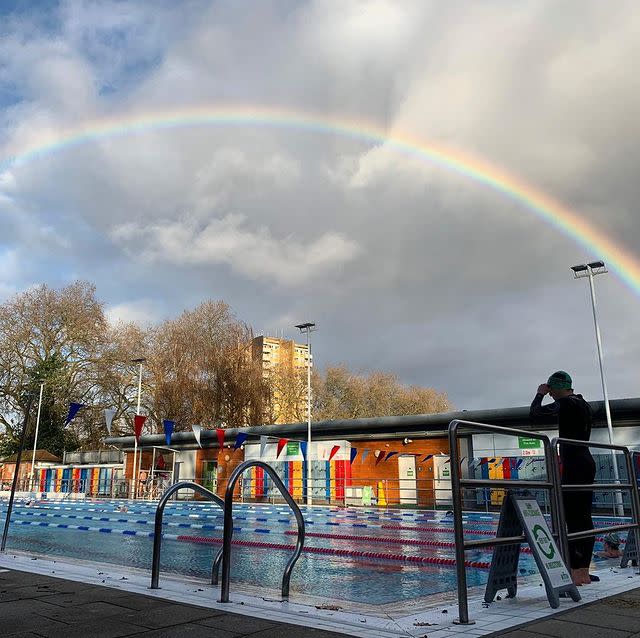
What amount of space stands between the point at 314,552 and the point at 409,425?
1875 centimetres

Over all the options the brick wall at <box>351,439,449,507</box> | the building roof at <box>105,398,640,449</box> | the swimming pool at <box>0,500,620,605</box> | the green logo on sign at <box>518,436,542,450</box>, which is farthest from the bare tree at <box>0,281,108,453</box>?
the green logo on sign at <box>518,436,542,450</box>

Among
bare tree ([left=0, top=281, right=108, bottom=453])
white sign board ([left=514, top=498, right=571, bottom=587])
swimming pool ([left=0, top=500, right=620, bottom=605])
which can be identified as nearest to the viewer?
white sign board ([left=514, top=498, right=571, bottom=587])

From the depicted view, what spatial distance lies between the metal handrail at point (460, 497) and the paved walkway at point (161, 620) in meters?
0.45

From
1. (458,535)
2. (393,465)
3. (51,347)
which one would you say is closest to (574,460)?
(458,535)

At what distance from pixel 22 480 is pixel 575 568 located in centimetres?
4181

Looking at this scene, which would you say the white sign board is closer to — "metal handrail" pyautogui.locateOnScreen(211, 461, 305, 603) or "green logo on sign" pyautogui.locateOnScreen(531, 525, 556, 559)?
"green logo on sign" pyautogui.locateOnScreen(531, 525, 556, 559)

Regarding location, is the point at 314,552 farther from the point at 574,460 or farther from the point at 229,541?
the point at 574,460

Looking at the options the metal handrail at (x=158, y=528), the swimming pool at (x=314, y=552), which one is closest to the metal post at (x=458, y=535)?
the swimming pool at (x=314, y=552)

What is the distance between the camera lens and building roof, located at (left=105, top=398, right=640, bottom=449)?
77.5 ft

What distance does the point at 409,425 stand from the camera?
91.0ft

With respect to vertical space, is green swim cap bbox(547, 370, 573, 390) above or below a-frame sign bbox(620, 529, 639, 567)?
above

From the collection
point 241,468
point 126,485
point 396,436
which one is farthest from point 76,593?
point 126,485

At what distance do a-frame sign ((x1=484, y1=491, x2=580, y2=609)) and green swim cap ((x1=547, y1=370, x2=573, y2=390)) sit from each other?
4.23 feet

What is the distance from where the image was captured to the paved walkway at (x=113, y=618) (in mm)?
3621
